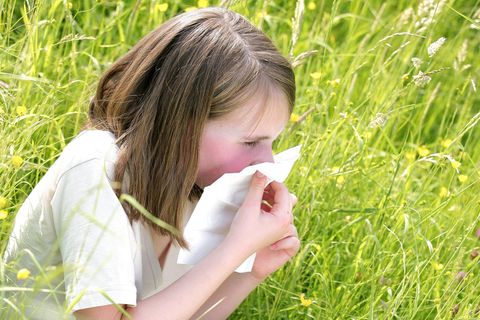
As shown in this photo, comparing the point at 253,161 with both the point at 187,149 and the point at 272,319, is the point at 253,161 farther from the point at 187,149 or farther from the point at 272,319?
the point at 272,319

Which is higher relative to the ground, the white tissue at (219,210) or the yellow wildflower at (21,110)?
the yellow wildflower at (21,110)

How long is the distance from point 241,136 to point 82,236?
40 centimetres

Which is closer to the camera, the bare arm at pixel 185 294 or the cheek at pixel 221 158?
the bare arm at pixel 185 294

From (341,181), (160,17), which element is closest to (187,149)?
(341,181)

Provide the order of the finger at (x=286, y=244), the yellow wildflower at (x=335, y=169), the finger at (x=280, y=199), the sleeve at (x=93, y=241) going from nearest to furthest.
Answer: the sleeve at (x=93, y=241) → the finger at (x=280, y=199) → the finger at (x=286, y=244) → the yellow wildflower at (x=335, y=169)

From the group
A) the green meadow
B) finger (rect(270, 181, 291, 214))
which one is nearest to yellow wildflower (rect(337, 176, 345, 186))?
the green meadow

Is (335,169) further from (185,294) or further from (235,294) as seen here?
(185,294)

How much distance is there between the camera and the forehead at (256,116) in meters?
2.01

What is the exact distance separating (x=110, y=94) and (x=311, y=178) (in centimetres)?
70

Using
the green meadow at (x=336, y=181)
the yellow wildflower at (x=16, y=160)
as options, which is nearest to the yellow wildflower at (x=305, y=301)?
the green meadow at (x=336, y=181)

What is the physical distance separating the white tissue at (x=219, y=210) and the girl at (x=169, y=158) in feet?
0.09

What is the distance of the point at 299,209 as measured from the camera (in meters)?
2.57

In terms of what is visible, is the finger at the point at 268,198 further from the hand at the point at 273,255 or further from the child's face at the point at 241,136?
the child's face at the point at 241,136

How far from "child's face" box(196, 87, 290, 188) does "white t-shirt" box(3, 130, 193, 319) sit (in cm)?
19
